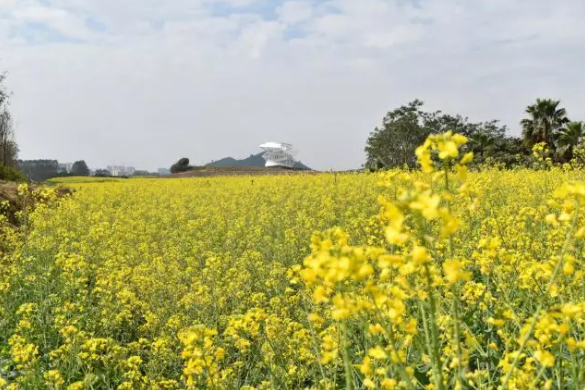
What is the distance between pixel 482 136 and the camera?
33125mm

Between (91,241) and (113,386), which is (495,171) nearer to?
(91,241)

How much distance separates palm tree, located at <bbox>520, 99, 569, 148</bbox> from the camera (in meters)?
28.8

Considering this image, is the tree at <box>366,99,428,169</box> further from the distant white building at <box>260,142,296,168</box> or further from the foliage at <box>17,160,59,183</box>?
the foliage at <box>17,160,59,183</box>

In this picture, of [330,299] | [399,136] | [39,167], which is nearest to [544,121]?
[399,136]

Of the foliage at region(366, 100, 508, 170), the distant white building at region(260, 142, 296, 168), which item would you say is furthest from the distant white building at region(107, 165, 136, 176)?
the foliage at region(366, 100, 508, 170)

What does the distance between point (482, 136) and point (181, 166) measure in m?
31.0

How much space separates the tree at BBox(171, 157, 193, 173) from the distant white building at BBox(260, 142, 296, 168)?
26818 mm

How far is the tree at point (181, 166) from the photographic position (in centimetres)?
5334

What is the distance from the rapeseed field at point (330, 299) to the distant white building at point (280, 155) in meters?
71.9

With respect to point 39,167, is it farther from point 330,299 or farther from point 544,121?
point 330,299

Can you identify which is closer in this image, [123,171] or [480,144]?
[480,144]

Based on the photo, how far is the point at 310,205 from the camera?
34.8ft

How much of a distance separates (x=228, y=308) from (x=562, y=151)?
80.4 feet

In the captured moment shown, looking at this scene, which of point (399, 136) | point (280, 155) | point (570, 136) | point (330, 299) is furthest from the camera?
point (280, 155)
